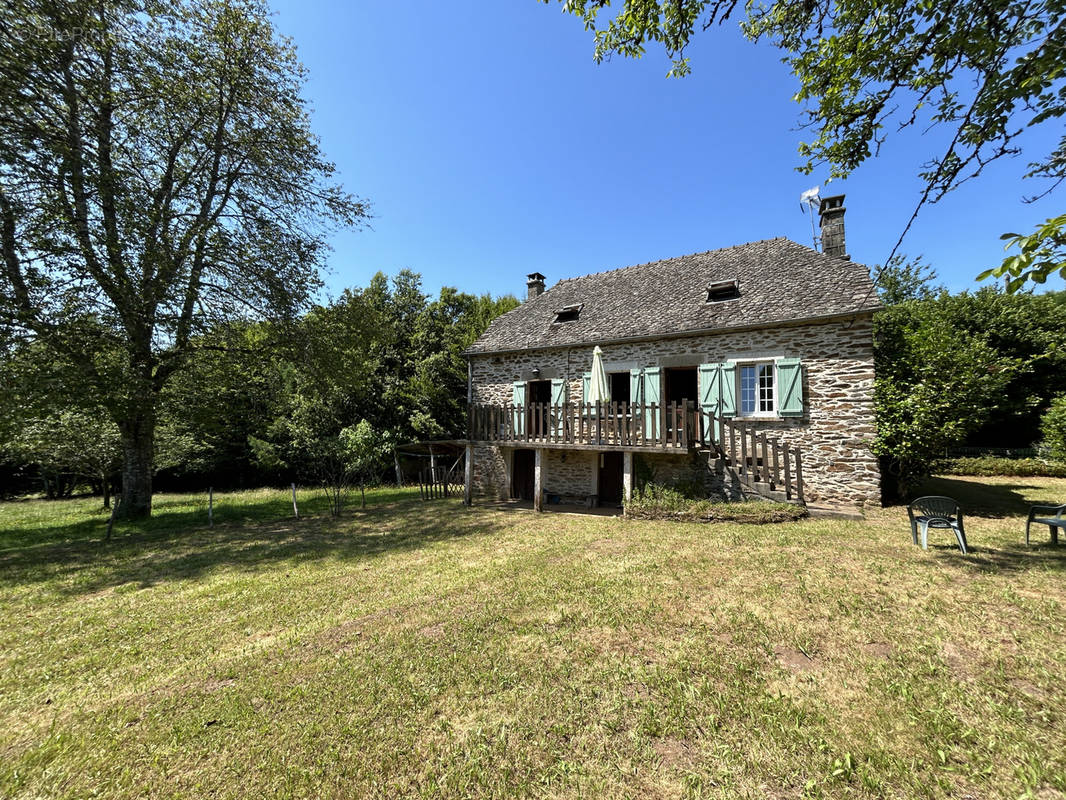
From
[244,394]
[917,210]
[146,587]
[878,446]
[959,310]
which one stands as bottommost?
[146,587]

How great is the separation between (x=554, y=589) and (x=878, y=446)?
8.12m

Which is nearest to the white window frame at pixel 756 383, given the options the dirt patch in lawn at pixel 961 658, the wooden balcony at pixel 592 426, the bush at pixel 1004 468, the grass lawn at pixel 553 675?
the wooden balcony at pixel 592 426

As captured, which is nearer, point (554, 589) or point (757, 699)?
point (757, 699)

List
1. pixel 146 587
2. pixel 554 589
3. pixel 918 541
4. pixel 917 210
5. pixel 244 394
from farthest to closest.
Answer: pixel 244 394, pixel 918 541, pixel 146 587, pixel 554 589, pixel 917 210

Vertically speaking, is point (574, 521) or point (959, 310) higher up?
point (959, 310)

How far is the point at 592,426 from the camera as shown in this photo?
31.1 feet

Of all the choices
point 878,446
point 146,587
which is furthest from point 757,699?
point 878,446

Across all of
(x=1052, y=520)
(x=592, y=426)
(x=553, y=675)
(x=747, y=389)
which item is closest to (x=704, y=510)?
(x=592, y=426)

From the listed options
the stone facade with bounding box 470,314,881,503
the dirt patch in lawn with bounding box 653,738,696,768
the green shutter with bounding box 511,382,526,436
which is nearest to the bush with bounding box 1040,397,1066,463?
the stone facade with bounding box 470,314,881,503

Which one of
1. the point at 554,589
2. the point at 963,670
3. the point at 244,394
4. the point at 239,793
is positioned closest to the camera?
the point at 239,793

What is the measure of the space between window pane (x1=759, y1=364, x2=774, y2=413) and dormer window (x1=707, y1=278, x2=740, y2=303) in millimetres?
2206

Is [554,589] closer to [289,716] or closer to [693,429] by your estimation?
A: [289,716]

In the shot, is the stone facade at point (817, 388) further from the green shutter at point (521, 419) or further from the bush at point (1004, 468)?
the bush at point (1004, 468)

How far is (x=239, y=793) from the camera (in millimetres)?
2160
